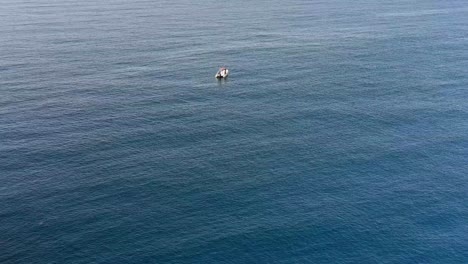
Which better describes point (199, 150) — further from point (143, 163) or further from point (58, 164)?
point (58, 164)

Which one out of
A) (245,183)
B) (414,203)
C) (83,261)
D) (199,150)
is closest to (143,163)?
(199,150)

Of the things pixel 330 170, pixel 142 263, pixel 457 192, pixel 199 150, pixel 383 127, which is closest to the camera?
pixel 142 263

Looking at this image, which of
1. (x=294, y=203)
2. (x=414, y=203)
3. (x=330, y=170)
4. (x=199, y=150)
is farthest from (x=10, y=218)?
(x=414, y=203)

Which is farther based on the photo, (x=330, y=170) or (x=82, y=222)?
(x=330, y=170)

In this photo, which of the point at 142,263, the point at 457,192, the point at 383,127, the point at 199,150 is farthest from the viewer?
the point at 383,127

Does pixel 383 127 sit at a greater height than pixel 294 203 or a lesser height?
greater

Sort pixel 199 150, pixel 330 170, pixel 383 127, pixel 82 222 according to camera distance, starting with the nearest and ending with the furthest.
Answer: pixel 82 222
pixel 330 170
pixel 199 150
pixel 383 127

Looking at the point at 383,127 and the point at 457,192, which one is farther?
the point at 383,127

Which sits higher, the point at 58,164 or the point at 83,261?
the point at 58,164

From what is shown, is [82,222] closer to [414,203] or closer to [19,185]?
[19,185]
